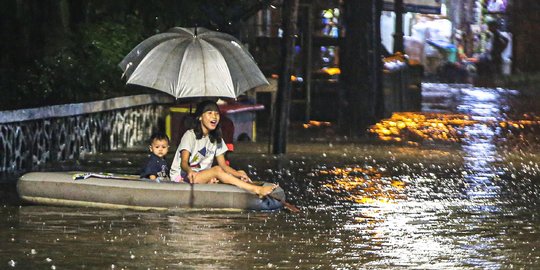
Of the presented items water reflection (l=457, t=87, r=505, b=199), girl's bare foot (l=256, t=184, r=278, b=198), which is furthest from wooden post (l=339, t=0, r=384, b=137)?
girl's bare foot (l=256, t=184, r=278, b=198)

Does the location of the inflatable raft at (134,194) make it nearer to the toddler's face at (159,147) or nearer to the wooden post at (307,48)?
the toddler's face at (159,147)

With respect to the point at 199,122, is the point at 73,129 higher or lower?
lower

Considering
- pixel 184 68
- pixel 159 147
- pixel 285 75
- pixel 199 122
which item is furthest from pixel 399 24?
pixel 199 122

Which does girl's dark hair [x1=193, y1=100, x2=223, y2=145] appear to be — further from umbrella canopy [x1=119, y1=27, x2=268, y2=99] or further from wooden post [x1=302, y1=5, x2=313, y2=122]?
wooden post [x1=302, y1=5, x2=313, y2=122]

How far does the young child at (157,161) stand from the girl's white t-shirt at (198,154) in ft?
0.63

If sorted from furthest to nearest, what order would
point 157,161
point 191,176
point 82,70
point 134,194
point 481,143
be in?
point 481,143, point 82,70, point 157,161, point 191,176, point 134,194

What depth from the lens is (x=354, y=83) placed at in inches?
1186

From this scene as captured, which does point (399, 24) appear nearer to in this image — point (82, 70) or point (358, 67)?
point (358, 67)

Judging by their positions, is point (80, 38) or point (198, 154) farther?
point (80, 38)

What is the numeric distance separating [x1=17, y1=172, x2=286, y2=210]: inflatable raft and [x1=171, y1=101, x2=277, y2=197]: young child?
232 millimetres

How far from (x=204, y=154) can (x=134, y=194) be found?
3.28ft

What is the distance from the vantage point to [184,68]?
15.7 meters

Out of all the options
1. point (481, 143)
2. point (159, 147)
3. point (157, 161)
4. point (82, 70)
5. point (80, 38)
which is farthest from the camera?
point (481, 143)

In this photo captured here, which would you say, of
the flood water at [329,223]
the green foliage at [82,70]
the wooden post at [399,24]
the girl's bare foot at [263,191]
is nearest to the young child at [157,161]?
the flood water at [329,223]
